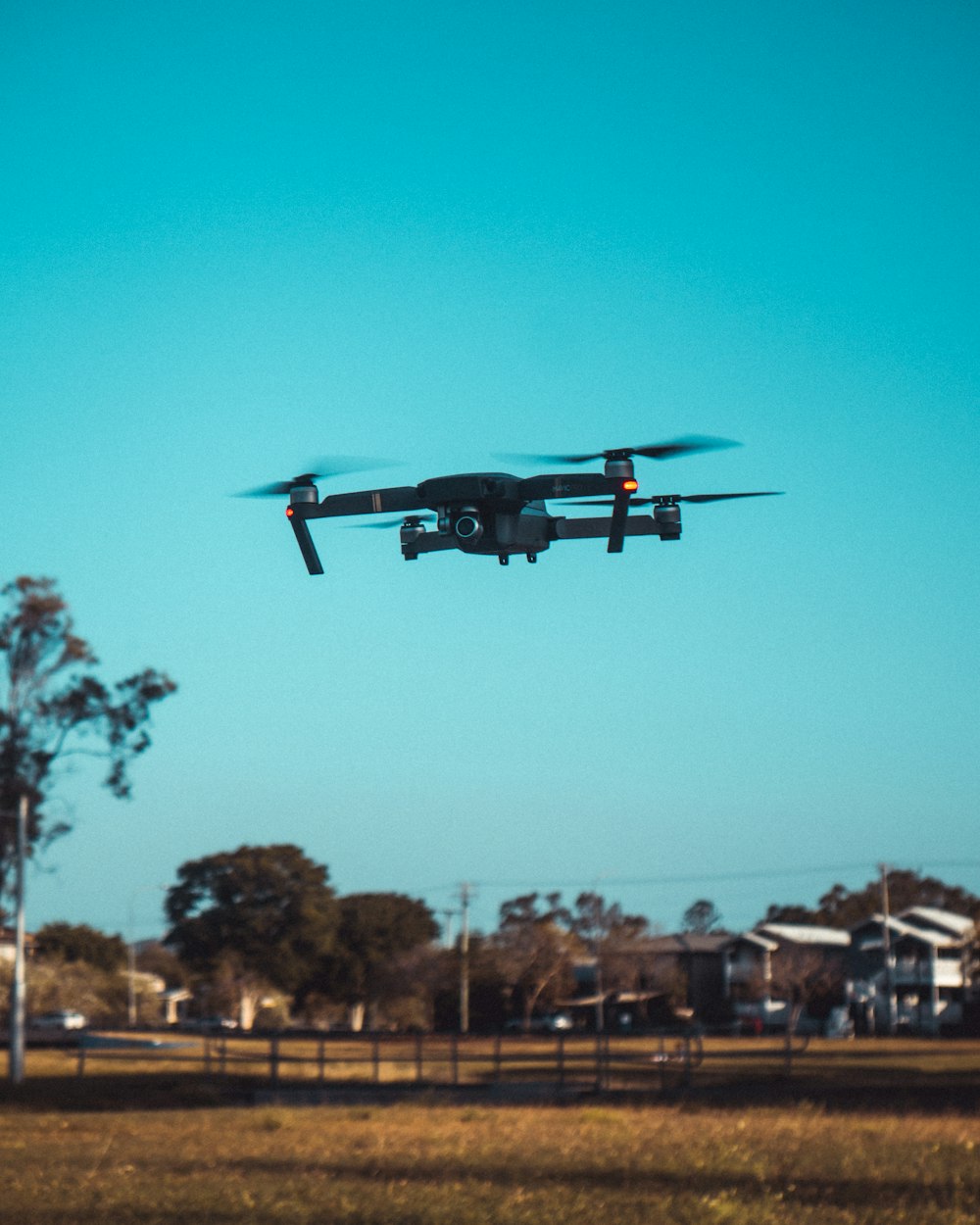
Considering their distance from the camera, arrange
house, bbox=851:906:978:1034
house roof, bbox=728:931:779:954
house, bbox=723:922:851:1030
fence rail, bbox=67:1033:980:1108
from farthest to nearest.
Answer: house roof, bbox=728:931:779:954 → house, bbox=851:906:978:1034 → house, bbox=723:922:851:1030 → fence rail, bbox=67:1033:980:1108

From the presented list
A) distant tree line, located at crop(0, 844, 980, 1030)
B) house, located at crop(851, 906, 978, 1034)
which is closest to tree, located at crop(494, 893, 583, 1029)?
distant tree line, located at crop(0, 844, 980, 1030)

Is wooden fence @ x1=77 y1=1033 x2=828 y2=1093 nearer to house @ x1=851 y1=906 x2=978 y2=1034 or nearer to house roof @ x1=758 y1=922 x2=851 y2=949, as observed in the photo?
house @ x1=851 y1=906 x2=978 y2=1034

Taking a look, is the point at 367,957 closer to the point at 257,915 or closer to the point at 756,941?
the point at 257,915

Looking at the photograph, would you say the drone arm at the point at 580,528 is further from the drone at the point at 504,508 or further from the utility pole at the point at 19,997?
the utility pole at the point at 19,997

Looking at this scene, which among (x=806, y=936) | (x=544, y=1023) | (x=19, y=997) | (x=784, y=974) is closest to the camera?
(x=19, y=997)

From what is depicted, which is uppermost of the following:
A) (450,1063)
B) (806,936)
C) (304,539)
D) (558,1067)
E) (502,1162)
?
(304,539)

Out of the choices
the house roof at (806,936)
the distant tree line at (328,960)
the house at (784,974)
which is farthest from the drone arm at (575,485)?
the house roof at (806,936)

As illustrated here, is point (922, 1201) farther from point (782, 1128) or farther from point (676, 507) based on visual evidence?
point (676, 507)

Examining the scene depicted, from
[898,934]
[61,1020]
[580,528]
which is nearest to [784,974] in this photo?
[898,934]
